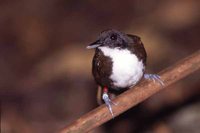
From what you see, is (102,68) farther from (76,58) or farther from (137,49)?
(76,58)

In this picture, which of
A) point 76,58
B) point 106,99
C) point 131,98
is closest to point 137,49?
point 106,99

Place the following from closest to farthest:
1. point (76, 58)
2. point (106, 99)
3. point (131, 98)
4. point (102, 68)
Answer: point (131, 98), point (106, 99), point (102, 68), point (76, 58)

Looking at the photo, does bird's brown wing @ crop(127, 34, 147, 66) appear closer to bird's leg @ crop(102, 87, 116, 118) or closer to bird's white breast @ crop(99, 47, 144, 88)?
bird's white breast @ crop(99, 47, 144, 88)

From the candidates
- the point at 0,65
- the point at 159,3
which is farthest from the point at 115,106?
the point at 159,3

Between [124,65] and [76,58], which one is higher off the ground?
[76,58]

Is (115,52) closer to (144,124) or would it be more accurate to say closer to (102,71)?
(102,71)

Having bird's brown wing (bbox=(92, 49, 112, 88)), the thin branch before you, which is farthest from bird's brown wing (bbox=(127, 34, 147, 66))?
the thin branch
